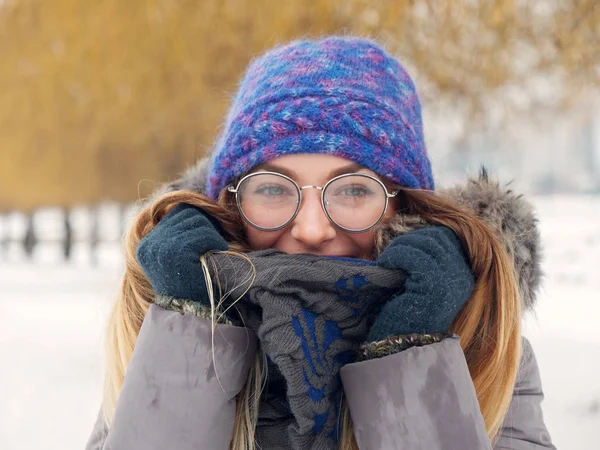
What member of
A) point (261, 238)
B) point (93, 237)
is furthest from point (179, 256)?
point (93, 237)

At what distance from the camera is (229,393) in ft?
4.30

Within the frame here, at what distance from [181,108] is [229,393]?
5.84 metres

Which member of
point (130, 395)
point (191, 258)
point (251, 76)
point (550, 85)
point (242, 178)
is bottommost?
point (130, 395)

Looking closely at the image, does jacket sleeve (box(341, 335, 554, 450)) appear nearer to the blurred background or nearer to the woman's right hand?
the woman's right hand

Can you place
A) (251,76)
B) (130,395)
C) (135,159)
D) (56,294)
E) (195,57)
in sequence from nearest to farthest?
(130,395)
(251,76)
(195,57)
(56,294)
(135,159)

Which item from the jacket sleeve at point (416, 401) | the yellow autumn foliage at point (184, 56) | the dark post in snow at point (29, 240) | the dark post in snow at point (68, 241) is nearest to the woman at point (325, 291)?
the jacket sleeve at point (416, 401)

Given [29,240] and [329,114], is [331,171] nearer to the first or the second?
[329,114]

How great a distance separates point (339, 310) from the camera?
1333 mm

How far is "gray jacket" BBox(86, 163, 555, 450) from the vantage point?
3.99 ft

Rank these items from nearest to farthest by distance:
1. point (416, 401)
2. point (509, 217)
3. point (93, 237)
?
point (416, 401) < point (509, 217) < point (93, 237)

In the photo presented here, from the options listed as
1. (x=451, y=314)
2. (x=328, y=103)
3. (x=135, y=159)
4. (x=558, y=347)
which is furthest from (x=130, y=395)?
(x=135, y=159)

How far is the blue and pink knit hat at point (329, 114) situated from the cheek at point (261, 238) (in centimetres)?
16

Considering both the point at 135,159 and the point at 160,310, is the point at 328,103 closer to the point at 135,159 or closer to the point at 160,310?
the point at 160,310

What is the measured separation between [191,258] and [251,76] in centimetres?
66
